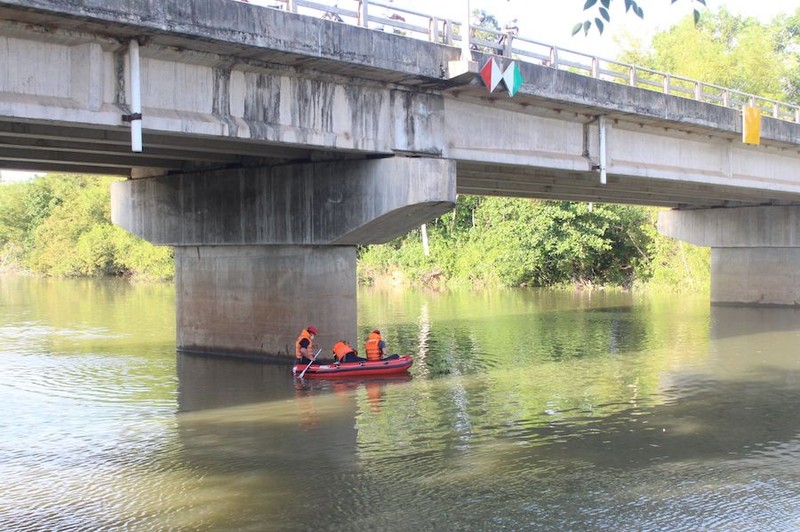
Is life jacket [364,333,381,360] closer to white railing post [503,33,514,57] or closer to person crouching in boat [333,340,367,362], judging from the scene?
person crouching in boat [333,340,367,362]

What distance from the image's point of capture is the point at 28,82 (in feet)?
44.1

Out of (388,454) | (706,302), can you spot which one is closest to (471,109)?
(388,454)

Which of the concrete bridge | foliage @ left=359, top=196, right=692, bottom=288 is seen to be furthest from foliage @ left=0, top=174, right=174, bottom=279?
→ the concrete bridge

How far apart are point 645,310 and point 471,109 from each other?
19.5 m

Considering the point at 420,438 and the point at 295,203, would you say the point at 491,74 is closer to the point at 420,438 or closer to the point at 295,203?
the point at 295,203

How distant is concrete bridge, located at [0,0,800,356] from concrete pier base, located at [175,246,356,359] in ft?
0.14

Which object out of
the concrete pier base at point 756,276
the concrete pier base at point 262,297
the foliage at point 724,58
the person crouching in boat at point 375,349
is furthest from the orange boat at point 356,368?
the foliage at point 724,58

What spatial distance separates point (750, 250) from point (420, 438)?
28.6m

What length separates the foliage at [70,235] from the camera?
225 ft

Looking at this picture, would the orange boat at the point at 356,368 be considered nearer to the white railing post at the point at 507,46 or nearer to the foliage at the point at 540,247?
the white railing post at the point at 507,46

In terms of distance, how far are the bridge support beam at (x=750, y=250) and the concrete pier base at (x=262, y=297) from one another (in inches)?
911

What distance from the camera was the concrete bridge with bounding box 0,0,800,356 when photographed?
14070 millimetres

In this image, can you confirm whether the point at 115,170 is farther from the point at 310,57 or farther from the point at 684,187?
the point at 684,187

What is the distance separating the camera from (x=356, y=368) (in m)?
19.2
